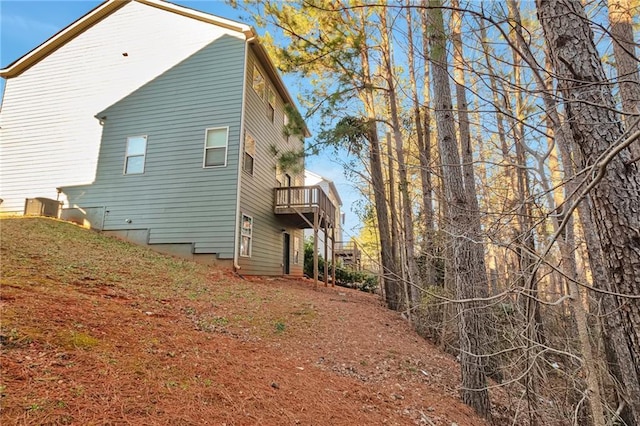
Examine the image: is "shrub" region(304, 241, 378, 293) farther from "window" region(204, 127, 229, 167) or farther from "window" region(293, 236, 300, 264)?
"window" region(204, 127, 229, 167)

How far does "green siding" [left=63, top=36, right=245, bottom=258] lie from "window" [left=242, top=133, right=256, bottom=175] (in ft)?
1.83

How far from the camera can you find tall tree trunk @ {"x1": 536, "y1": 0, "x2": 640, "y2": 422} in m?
2.14

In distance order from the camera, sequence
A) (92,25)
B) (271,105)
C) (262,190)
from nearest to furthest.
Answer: (92,25) → (262,190) → (271,105)

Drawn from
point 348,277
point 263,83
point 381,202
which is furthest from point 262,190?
point 348,277

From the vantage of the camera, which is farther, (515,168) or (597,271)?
(515,168)

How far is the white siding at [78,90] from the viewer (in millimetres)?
10602

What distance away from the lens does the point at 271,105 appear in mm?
12633

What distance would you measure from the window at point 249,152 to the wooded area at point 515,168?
2.32 m

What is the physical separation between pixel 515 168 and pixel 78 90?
1256 cm

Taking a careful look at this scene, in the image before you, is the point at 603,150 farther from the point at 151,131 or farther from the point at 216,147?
the point at 151,131

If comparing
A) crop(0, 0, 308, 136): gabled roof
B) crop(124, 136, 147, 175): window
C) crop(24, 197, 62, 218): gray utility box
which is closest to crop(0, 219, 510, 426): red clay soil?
crop(24, 197, 62, 218): gray utility box

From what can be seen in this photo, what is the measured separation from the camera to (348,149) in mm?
9125

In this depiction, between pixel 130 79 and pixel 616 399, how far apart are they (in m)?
13.1

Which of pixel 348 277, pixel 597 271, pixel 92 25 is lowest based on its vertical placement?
pixel 348 277
